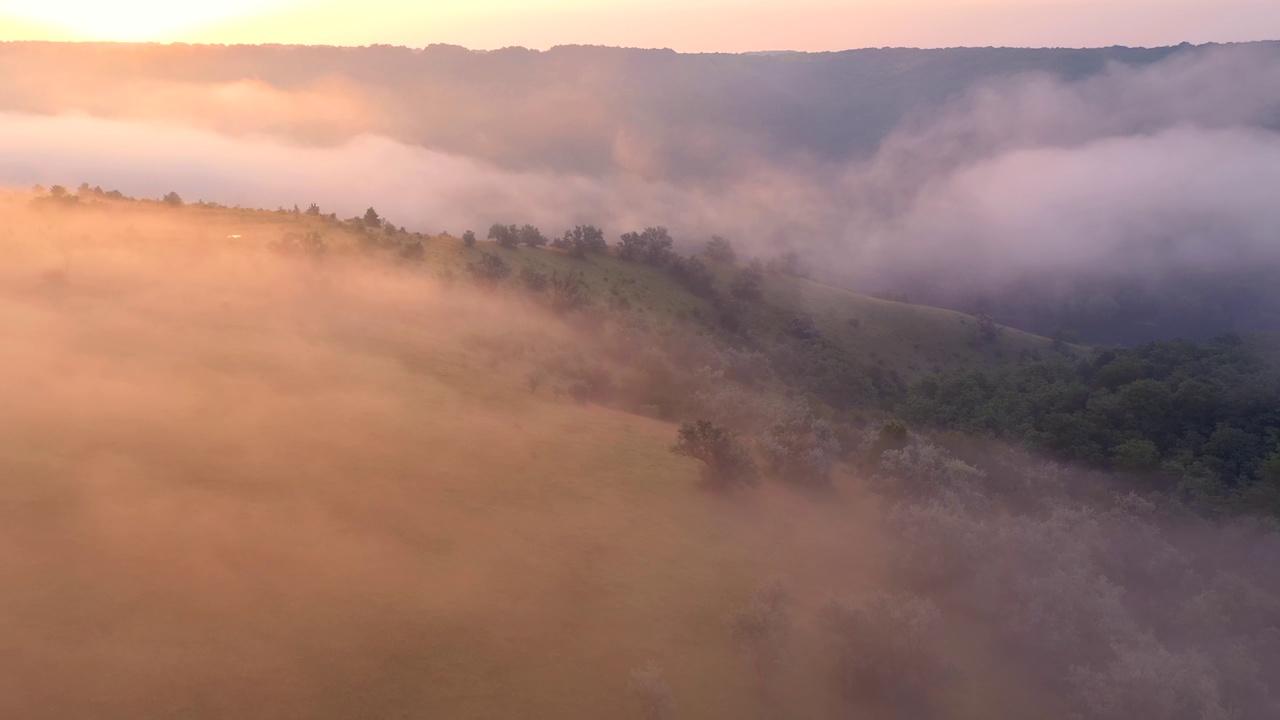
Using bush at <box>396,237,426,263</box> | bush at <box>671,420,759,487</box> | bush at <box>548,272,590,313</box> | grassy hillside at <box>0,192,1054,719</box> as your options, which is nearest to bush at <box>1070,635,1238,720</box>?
grassy hillside at <box>0,192,1054,719</box>

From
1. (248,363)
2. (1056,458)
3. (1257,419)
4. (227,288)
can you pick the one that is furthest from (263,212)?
(1257,419)

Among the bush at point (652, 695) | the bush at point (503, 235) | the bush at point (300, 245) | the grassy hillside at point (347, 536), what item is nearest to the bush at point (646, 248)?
the bush at point (503, 235)

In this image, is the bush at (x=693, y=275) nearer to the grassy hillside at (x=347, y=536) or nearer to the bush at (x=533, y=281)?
the bush at (x=533, y=281)

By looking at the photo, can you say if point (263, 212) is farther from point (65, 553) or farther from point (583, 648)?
point (583, 648)

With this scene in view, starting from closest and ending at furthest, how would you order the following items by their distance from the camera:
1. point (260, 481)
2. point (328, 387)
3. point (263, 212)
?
point (260, 481) < point (328, 387) < point (263, 212)

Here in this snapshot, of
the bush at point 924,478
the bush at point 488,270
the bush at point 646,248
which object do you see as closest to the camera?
the bush at point 924,478

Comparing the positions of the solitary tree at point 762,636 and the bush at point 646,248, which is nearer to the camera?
the solitary tree at point 762,636

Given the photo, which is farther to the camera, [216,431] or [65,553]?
[216,431]
